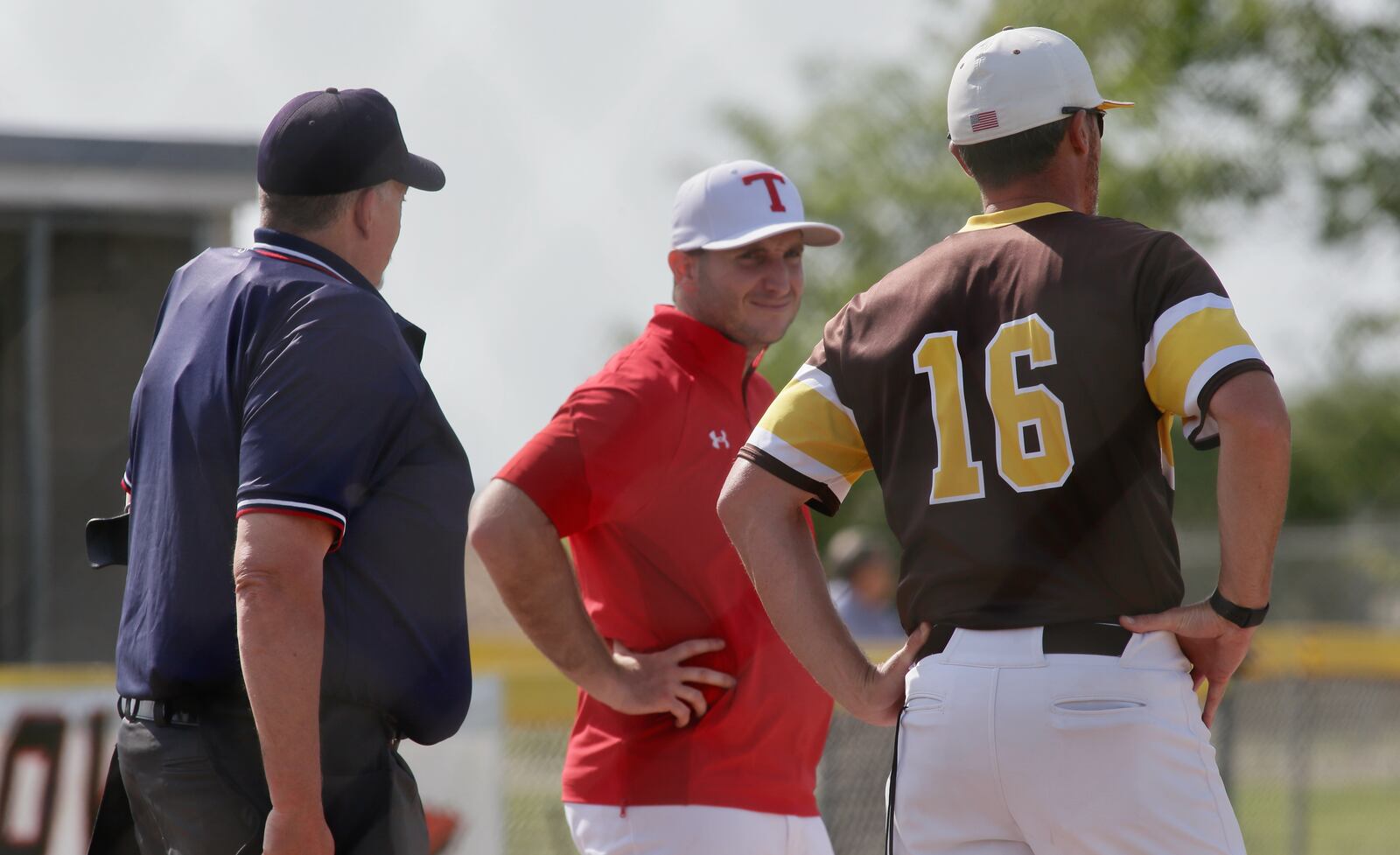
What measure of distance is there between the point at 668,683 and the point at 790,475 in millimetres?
713

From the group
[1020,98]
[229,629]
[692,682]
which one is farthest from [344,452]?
[1020,98]

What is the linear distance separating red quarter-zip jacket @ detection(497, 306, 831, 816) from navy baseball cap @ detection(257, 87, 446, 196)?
29.3 inches

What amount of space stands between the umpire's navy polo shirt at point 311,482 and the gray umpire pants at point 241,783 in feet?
0.18

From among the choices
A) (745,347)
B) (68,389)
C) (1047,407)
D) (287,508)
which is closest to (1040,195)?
(1047,407)

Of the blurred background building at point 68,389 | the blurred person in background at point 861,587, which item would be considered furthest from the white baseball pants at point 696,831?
the blurred background building at point 68,389

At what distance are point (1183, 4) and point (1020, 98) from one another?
1070cm

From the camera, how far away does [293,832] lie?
7.50 ft

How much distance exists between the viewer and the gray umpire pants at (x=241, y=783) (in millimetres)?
2418

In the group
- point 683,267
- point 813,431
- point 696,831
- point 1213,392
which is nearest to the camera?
point 1213,392

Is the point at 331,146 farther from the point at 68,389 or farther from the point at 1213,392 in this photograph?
the point at 68,389

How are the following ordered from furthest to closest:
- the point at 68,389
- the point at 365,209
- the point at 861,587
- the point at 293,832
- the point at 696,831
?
the point at 861,587, the point at 68,389, the point at 696,831, the point at 365,209, the point at 293,832

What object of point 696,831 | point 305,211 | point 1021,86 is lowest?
point 696,831

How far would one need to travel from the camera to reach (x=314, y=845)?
7.55ft

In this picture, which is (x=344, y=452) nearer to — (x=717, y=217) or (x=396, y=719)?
(x=396, y=719)
